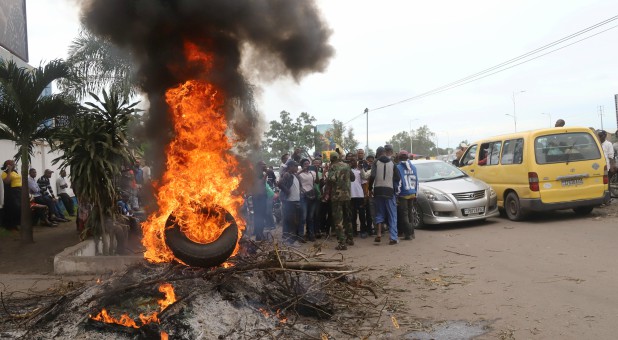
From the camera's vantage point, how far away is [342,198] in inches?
385

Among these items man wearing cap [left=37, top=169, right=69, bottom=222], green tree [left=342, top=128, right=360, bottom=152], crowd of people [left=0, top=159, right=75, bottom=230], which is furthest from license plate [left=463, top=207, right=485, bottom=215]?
green tree [left=342, top=128, right=360, bottom=152]

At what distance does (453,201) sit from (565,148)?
280 cm

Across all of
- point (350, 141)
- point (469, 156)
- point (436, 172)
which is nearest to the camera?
point (436, 172)

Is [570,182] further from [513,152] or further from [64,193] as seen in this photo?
[64,193]

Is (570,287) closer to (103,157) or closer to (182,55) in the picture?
(182,55)

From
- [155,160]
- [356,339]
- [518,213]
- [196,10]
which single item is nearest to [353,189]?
[518,213]

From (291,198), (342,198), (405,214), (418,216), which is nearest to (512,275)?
(405,214)

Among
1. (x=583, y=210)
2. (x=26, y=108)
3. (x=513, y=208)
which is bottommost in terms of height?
(x=583, y=210)

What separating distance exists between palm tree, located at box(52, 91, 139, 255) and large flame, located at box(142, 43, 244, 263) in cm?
250

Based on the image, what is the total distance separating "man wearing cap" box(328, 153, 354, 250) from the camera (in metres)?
9.75

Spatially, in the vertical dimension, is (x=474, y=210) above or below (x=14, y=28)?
below

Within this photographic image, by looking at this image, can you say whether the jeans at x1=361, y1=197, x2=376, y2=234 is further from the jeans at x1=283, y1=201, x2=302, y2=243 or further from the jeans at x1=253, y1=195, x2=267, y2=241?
the jeans at x1=253, y1=195, x2=267, y2=241

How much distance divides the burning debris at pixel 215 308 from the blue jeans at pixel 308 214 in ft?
15.1

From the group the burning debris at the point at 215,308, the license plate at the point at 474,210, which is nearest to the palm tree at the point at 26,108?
the burning debris at the point at 215,308
